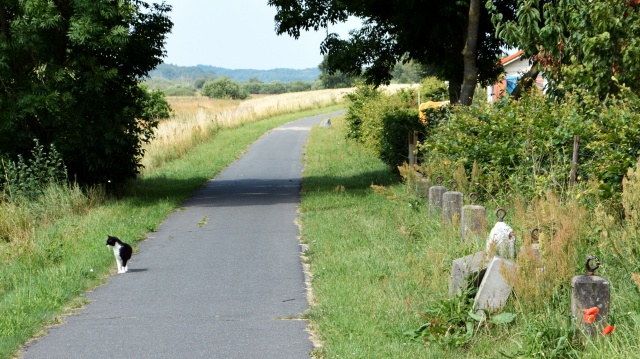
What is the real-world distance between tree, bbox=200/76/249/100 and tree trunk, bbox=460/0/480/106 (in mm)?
100177

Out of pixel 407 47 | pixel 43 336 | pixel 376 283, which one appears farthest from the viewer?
pixel 407 47

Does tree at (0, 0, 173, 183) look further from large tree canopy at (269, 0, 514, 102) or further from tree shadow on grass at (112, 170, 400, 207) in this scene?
large tree canopy at (269, 0, 514, 102)

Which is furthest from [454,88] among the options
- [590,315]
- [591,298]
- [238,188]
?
[590,315]

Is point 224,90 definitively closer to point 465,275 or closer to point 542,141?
point 542,141

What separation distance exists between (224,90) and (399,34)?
101334mm

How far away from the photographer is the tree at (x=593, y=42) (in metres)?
11.1

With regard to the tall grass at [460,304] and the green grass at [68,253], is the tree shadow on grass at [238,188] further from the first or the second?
the tall grass at [460,304]

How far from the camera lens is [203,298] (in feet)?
31.3

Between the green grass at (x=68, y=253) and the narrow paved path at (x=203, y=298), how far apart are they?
0.24 metres

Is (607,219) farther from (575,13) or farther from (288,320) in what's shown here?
(575,13)

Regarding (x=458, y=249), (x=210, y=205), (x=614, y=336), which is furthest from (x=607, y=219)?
(x=210, y=205)

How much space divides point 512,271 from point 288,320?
2.34m

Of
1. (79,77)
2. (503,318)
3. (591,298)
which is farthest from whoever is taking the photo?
(79,77)

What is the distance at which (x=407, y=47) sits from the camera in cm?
2033
